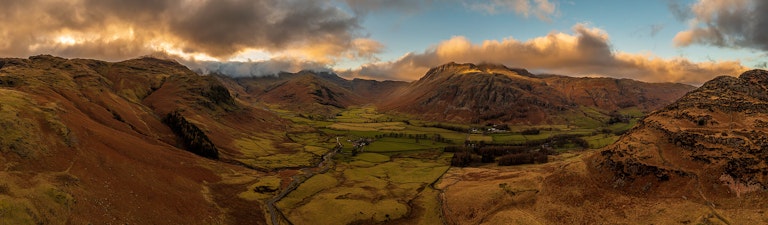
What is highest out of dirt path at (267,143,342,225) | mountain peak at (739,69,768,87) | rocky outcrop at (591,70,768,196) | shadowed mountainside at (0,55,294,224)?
mountain peak at (739,69,768,87)

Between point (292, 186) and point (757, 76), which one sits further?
point (292, 186)

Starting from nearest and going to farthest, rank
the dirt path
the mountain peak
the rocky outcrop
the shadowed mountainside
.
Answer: the shadowed mountainside → the rocky outcrop → the dirt path → the mountain peak

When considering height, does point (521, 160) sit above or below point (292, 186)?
above

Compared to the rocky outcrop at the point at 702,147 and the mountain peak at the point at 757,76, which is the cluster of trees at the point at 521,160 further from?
the mountain peak at the point at 757,76

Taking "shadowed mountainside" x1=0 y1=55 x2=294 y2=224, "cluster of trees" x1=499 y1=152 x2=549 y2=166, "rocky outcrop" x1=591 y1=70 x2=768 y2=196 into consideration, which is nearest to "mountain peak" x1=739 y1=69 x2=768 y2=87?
"rocky outcrop" x1=591 y1=70 x2=768 y2=196

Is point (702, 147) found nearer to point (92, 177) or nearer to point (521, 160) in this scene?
point (521, 160)

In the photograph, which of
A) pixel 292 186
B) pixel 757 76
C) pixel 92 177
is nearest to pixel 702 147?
pixel 757 76

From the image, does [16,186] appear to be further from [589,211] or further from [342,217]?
[589,211]

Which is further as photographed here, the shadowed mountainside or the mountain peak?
the mountain peak

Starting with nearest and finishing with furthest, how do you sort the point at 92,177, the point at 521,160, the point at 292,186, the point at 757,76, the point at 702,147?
the point at 702,147
the point at 92,177
the point at 757,76
the point at 292,186
the point at 521,160

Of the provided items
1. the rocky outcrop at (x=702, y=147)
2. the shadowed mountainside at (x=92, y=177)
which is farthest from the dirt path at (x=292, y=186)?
the rocky outcrop at (x=702, y=147)

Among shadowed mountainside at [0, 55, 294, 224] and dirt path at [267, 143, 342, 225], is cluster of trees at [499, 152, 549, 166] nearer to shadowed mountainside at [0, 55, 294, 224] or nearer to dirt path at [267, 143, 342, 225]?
dirt path at [267, 143, 342, 225]
